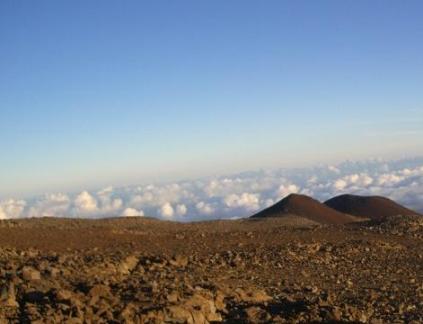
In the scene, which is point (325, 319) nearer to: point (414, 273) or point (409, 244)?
point (414, 273)

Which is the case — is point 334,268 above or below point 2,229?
below

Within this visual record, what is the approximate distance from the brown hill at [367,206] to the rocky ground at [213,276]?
31.2 m

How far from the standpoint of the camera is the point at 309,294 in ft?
35.3

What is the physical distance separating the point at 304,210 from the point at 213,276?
33.5m

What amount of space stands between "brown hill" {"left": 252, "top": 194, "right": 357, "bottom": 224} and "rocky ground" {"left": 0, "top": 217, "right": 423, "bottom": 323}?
2141 centimetres

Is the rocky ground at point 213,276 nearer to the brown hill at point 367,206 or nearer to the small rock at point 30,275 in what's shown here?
the small rock at point 30,275

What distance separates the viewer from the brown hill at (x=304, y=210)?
44156 mm

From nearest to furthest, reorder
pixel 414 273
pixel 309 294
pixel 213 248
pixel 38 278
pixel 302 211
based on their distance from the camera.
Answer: pixel 38 278, pixel 309 294, pixel 414 273, pixel 213 248, pixel 302 211

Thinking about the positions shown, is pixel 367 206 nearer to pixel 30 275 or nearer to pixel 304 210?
pixel 304 210

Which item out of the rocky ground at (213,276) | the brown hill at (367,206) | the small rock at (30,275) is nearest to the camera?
the rocky ground at (213,276)

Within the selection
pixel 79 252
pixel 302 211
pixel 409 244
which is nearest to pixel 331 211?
pixel 302 211

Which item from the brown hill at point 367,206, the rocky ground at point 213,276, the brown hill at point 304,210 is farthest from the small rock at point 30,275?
the brown hill at point 367,206

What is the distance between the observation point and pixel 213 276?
39.9 ft

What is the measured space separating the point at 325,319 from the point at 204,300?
1.72 metres
